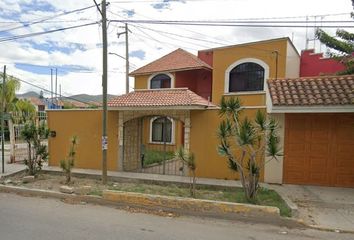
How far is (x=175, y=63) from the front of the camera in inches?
914

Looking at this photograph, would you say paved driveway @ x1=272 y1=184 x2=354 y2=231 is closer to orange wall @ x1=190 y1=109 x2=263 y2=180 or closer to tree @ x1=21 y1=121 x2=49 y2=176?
orange wall @ x1=190 y1=109 x2=263 y2=180

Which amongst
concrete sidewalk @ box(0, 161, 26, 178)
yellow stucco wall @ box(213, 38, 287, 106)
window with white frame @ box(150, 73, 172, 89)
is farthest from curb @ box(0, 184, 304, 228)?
window with white frame @ box(150, 73, 172, 89)

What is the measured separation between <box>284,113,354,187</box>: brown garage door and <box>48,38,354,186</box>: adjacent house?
0.10ft

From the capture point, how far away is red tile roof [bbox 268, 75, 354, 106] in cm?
1032

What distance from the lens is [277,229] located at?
7.23 m

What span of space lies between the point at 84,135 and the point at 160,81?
1008cm

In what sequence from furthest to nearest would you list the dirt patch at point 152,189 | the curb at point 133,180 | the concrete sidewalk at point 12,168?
1. the concrete sidewalk at point 12,168
2. the curb at point 133,180
3. the dirt patch at point 152,189

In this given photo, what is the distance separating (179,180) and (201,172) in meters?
1.14

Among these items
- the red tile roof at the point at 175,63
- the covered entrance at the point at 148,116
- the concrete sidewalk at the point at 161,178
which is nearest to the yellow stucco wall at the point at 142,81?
the red tile roof at the point at 175,63

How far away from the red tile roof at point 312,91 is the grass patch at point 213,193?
301cm

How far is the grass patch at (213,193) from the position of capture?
8.67m

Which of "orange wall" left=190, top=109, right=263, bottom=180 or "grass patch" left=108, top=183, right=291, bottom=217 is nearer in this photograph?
"grass patch" left=108, top=183, right=291, bottom=217

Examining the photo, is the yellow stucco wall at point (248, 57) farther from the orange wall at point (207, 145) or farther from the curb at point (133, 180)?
the curb at point (133, 180)

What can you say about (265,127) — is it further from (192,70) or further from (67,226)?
(192,70)
